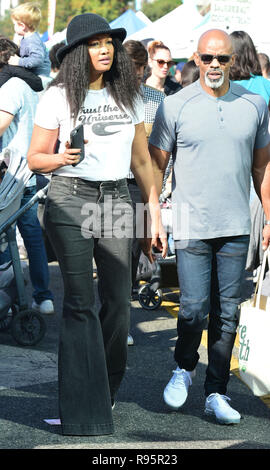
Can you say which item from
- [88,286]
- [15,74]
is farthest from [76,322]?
[15,74]

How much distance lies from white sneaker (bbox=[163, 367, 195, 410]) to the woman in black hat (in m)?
0.54

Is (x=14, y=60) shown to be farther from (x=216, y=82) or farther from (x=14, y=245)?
(x=216, y=82)

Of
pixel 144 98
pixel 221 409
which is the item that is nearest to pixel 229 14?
pixel 144 98

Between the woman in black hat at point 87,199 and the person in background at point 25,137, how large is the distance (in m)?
2.62

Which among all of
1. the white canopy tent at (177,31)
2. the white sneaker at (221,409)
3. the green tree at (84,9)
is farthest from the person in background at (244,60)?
the green tree at (84,9)

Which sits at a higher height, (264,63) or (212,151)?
(264,63)

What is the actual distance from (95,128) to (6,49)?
313cm

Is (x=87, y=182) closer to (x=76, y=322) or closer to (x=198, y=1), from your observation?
(x=76, y=322)

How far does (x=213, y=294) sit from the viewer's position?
5203 millimetres

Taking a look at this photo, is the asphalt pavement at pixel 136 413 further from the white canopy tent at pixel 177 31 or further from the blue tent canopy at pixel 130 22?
the blue tent canopy at pixel 130 22

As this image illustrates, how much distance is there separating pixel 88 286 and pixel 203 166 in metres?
0.93

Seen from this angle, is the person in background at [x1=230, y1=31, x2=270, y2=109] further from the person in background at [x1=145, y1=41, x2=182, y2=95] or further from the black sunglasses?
the black sunglasses

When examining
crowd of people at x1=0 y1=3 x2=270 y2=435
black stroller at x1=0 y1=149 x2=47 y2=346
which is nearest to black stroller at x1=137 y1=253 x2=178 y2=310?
black stroller at x1=0 y1=149 x2=47 y2=346

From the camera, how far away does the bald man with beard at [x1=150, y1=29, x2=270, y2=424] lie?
5000 mm
